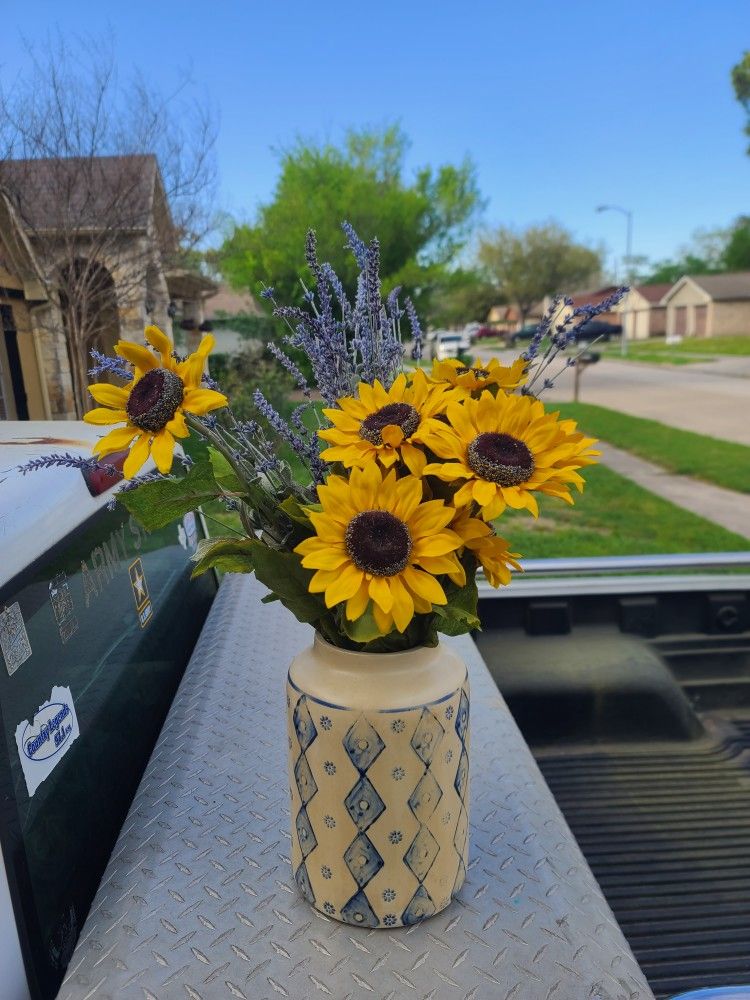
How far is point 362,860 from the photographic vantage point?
1151 millimetres

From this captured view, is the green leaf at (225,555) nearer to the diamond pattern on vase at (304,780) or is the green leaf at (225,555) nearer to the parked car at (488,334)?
the diamond pattern on vase at (304,780)

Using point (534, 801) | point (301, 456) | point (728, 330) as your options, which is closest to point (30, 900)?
point (301, 456)

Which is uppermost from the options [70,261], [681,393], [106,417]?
[70,261]

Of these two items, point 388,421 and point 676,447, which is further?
point 676,447

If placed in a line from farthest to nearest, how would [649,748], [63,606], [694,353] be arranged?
[694,353]
[649,748]
[63,606]

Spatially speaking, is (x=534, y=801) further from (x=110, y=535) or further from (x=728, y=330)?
(x=728, y=330)

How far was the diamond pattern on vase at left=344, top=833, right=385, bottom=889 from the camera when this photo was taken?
114 cm

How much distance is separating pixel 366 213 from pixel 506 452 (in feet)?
63.9

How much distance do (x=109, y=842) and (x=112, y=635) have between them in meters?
0.40

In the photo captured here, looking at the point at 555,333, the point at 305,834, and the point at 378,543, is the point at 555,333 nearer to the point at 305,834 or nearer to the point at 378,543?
the point at 378,543

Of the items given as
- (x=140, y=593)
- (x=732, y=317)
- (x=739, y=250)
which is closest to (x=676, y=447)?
(x=140, y=593)

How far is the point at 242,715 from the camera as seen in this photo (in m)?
1.85

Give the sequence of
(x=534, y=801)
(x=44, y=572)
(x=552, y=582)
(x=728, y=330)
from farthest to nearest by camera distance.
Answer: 1. (x=728, y=330)
2. (x=552, y=582)
3. (x=534, y=801)
4. (x=44, y=572)

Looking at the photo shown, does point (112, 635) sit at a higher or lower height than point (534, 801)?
higher
